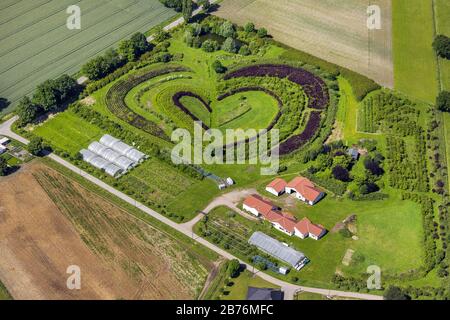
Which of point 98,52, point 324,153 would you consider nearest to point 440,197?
point 324,153

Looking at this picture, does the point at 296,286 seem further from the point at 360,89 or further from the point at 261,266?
the point at 360,89

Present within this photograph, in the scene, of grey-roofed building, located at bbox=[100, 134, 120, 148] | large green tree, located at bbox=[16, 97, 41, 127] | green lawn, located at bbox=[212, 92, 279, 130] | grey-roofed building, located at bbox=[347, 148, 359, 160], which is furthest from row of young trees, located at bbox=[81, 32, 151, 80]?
grey-roofed building, located at bbox=[347, 148, 359, 160]

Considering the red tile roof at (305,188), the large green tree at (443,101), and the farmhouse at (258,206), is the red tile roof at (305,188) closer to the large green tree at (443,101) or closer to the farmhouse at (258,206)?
the farmhouse at (258,206)

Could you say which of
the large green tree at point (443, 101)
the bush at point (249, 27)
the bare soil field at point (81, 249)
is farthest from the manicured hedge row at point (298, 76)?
the bare soil field at point (81, 249)

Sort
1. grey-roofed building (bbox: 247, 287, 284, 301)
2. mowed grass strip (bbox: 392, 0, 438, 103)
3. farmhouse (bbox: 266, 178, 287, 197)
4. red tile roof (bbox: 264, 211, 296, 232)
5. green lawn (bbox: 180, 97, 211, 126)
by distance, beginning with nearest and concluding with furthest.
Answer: grey-roofed building (bbox: 247, 287, 284, 301)
red tile roof (bbox: 264, 211, 296, 232)
farmhouse (bbox: 266, 178, 287, 197)
green lawn (bbox: 180, 97, 211, 126)
mowed grass strip (bbox: 392, 0, 438, 103)

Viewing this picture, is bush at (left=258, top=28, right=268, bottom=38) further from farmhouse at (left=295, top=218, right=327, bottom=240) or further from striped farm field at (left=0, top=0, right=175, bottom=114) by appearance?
farmhouse at (left=295, top=218, right=327, bottom=240)

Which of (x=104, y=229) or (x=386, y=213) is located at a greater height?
(x=104, y=229)
